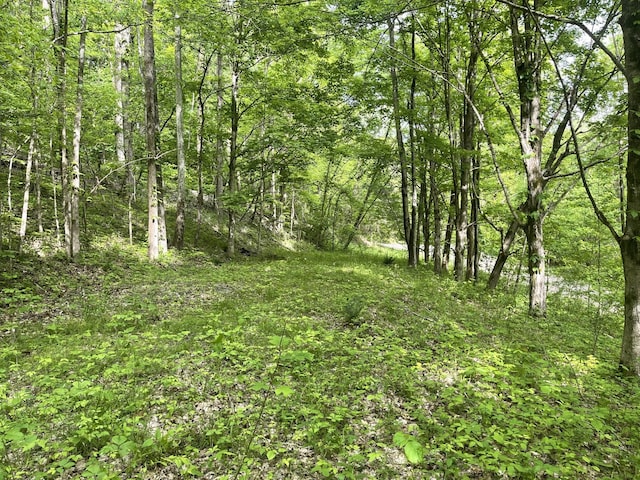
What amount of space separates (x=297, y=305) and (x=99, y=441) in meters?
4.95

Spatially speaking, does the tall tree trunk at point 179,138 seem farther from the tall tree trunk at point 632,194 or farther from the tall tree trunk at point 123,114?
the tall tree trunk at point 632,194

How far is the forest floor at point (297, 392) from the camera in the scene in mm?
3354

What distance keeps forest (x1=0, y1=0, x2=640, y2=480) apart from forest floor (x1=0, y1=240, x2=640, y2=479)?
33mm

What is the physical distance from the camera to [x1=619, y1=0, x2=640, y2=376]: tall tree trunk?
16.9 feet

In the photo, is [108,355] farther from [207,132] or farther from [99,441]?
[207,132]

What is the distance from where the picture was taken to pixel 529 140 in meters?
8.96

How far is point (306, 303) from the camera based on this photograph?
27.6ft

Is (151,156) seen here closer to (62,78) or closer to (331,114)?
(62,78)

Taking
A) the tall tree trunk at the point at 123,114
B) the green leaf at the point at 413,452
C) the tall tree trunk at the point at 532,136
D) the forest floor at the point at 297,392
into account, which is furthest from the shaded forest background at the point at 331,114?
the green leaf at the point at 413,452

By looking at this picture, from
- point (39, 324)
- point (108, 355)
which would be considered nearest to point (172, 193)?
point (39, 324)

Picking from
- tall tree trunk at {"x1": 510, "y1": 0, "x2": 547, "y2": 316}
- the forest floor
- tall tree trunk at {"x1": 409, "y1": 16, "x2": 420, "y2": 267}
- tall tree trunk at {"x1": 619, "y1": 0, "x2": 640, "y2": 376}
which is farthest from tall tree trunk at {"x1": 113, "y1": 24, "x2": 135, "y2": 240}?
tall tree trunk at {"x1": 619, "y1": 0, "x2": 640, "y2": 376}

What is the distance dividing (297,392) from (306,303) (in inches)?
153

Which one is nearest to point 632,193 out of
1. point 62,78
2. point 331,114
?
point 62,78

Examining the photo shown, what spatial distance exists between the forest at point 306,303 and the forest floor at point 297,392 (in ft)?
0.11
